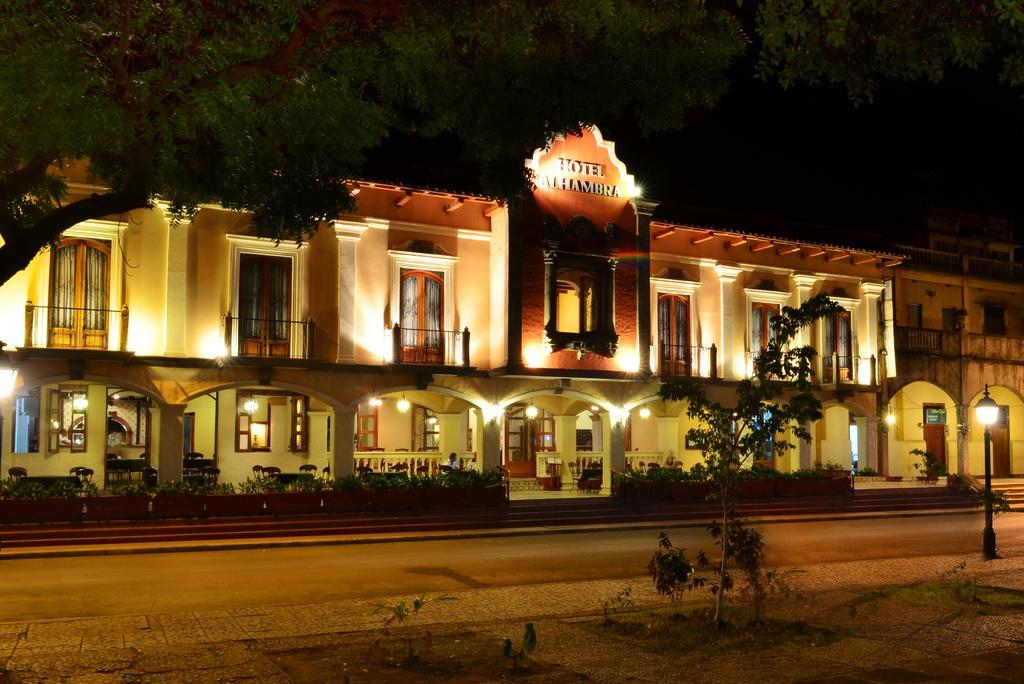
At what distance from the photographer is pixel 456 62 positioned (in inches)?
358

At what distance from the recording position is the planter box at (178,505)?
19.3 metres

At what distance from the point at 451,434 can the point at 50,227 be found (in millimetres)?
19392

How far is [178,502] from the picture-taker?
1952 cm

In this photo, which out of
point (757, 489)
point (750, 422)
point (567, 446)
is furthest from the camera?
point (567, 446)

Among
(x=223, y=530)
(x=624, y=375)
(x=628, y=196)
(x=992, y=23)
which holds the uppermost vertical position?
(x=628, y=196)

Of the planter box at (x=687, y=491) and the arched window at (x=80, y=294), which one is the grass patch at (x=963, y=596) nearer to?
the planter box at (x=687, y=491)

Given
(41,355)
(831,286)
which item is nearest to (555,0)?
(41,355)

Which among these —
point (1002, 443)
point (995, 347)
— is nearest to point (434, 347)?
point (995, 347)

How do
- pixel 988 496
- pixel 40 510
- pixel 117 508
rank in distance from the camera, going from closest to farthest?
pixel 988 496
pixel 40 510
pixel 117 508

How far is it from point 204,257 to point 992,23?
18.6 meters

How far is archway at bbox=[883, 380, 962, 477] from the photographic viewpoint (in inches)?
1325

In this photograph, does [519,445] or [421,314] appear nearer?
[421,314]

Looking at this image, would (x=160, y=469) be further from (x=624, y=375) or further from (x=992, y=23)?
(x=992, y=23)

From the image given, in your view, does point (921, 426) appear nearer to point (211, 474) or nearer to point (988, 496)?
point (988, 496)
